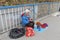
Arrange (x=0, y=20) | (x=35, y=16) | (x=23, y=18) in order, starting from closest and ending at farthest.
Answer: (x=0, y=20) < (x=23, y=18) < (x=35, y=16)

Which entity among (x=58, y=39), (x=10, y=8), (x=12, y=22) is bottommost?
(x=58, y=39)

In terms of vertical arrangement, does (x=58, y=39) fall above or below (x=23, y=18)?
below

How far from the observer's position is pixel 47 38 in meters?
4.07

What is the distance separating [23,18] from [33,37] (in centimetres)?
101

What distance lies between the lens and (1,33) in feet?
13.3

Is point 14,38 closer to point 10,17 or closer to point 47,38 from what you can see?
point 10,17

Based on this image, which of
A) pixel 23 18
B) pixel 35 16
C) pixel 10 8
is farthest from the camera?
pixel 35 16

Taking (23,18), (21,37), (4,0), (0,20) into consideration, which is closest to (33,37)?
(21,37)

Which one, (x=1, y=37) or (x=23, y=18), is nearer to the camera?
(x=1, y=37)

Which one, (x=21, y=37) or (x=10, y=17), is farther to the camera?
(x=10, y=17)

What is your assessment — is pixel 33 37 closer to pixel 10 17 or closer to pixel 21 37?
pixel 21 37

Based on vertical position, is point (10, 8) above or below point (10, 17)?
above

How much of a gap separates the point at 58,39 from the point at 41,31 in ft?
3.19

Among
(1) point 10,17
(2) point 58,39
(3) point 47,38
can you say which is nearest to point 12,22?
(1) point 10,17
